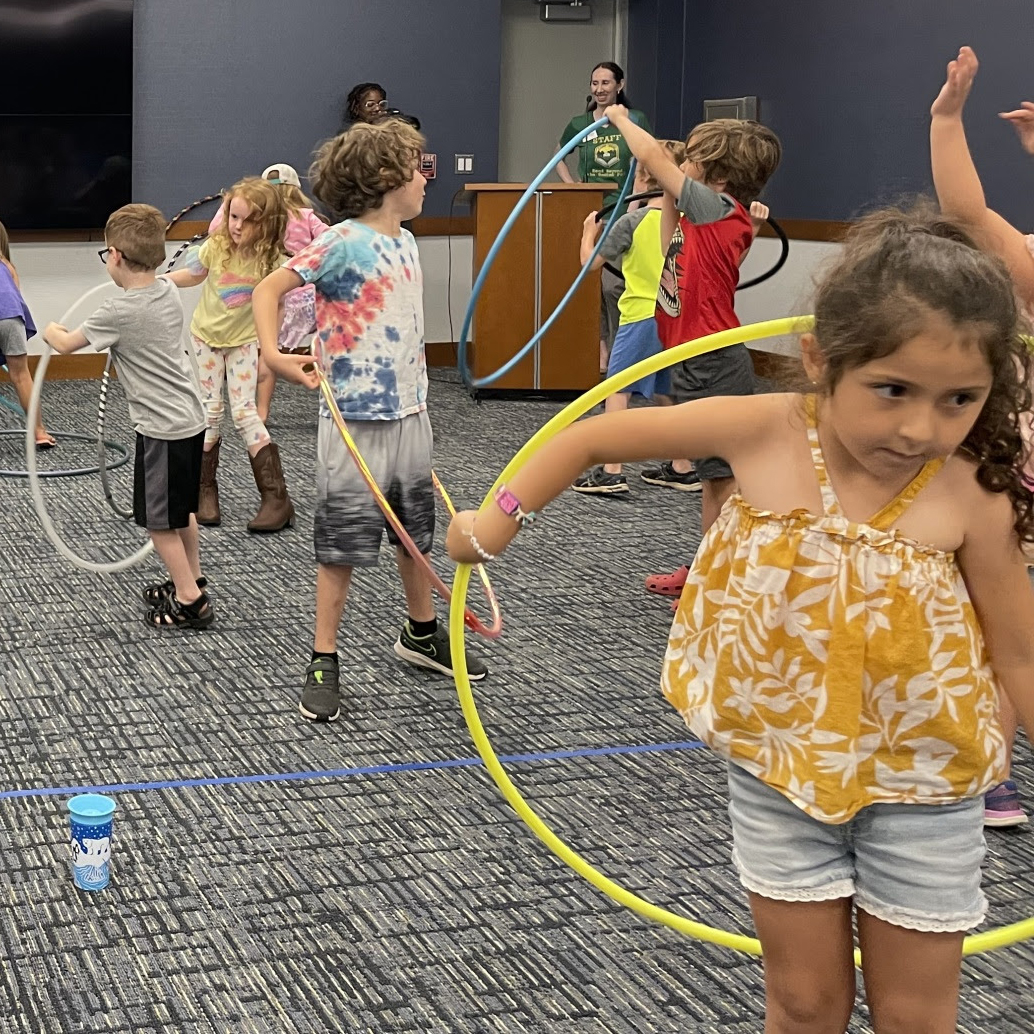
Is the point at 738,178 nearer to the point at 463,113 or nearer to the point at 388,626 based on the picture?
the point at 388,626

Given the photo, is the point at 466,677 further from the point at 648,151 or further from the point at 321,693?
the point at 648,151

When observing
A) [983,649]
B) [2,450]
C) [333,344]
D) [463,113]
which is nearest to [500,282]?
[463,113]

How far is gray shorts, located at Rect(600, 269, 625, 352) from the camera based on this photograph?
26.0 feet

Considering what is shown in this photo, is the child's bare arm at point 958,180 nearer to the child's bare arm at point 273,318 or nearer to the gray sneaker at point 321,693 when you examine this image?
the child's bare arm at point 273,318

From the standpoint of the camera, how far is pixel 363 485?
3.77 m

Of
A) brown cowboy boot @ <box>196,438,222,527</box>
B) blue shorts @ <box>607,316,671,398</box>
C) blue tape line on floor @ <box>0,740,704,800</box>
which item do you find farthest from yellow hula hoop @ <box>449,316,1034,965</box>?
blue shorts @ <box>607,316,671,398</box>

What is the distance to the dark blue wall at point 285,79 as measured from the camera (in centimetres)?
956

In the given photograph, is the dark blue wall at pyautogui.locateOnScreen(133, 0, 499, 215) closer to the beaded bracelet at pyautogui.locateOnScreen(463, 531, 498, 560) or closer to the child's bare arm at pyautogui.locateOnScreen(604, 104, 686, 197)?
the child's bare arm at pyautogui.locateOnScreen(604, 104, 686, 197)

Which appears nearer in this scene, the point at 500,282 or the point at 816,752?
the point at 816,752

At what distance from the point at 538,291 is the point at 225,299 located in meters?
3.41

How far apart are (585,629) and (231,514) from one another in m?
1.97

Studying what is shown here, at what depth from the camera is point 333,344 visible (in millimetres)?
3740

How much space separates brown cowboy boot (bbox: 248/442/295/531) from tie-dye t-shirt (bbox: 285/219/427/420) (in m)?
1.98

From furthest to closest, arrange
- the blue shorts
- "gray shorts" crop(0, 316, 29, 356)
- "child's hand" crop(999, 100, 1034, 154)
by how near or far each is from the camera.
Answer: "gray shorts" crop(0, 316, 29, 356) → the blue shorts → "child's hand" crop(999, 100, 1034, 154)
